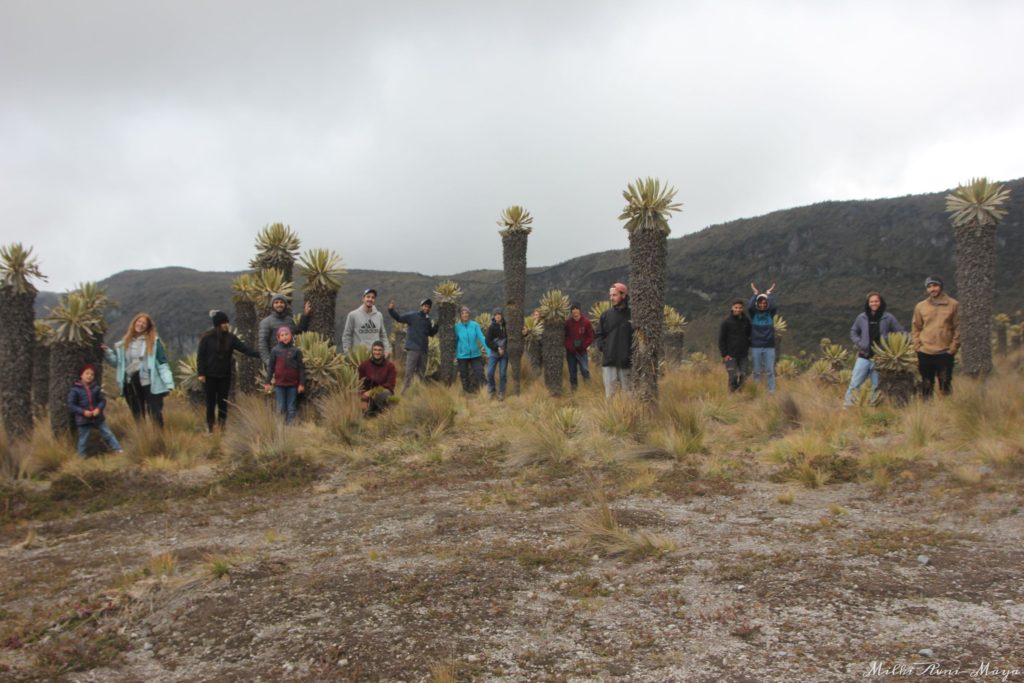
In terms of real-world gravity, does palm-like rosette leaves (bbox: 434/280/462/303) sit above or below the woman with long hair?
above

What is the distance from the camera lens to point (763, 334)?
36.4ft

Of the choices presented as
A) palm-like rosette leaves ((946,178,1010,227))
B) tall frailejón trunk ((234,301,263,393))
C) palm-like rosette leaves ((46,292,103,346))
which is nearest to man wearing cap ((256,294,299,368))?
tall frailejón trunk ((234,301,263,393))

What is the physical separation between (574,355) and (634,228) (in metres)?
3.90

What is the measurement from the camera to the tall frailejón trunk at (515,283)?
43.8ft

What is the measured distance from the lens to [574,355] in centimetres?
1262

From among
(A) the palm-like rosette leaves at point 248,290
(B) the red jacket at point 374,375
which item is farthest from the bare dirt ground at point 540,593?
(A) the palm-like rosette leaves at point 248,290

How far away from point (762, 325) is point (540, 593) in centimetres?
798

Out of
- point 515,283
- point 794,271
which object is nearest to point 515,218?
point 515,283

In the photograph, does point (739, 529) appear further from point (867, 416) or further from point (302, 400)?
point (302, 400)

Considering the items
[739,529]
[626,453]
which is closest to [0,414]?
[626,453]

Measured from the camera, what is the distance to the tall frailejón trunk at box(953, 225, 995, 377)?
10484 mm

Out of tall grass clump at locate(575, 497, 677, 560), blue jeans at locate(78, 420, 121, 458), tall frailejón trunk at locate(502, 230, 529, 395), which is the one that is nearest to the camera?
tall grass clump at locate(575, 497, 677, 560)

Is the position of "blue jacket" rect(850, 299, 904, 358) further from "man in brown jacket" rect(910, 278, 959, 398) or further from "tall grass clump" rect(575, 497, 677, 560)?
"tall grass clump" rect(575, 497, 677, 560)

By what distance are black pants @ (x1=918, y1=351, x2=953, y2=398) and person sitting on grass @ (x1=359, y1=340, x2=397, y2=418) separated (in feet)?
24.2
